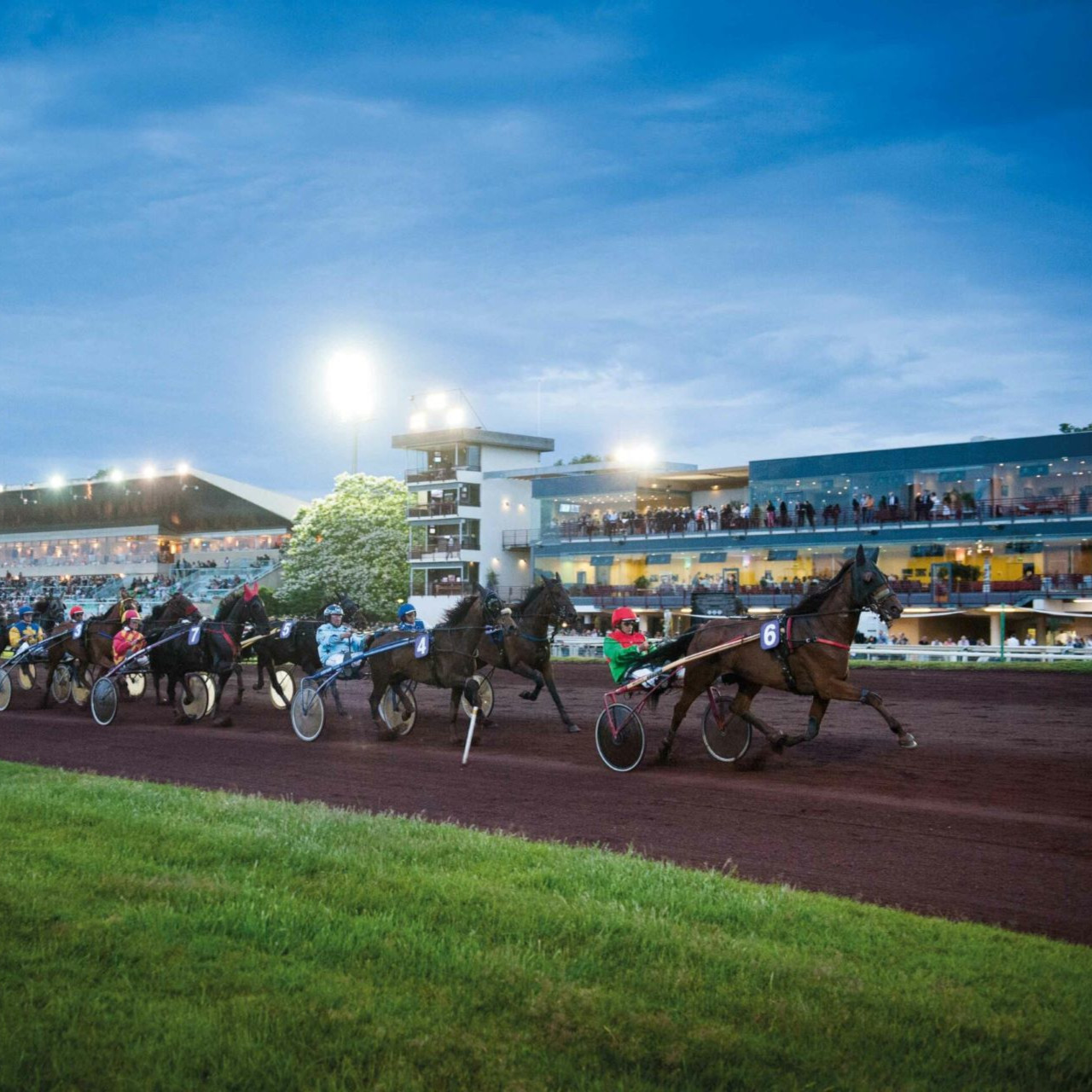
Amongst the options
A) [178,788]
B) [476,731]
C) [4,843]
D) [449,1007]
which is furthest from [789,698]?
[449,1007]

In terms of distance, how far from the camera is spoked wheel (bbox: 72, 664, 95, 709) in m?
21.3

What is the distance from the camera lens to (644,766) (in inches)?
500

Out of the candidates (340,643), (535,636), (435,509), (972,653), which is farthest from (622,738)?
(435,509)

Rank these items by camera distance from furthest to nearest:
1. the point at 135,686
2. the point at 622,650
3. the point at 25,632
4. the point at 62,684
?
the point at 25,632 < the point at 135,686 < the point at 62,684 < the point at 622,650

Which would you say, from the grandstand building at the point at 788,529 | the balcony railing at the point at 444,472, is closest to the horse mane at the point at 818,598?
the grandstand building at the point at 788,529

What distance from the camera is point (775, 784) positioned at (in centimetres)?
1129

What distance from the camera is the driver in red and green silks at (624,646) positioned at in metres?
13.2

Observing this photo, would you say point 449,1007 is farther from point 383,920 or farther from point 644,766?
point 644,766

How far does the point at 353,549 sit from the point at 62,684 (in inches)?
1476

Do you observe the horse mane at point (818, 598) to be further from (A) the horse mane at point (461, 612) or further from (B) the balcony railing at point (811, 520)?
(B) the balcony railing at point (811, 520)

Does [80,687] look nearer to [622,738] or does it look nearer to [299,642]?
[299,642]

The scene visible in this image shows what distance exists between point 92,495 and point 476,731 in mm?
66297

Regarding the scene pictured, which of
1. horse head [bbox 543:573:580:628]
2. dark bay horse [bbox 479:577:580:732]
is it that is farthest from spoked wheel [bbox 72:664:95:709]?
horse head [bbox 543:573:580:628]

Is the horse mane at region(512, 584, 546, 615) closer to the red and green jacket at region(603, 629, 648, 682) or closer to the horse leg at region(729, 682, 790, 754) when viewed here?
the red and green jacket at region(603, 629, 648, 682)
